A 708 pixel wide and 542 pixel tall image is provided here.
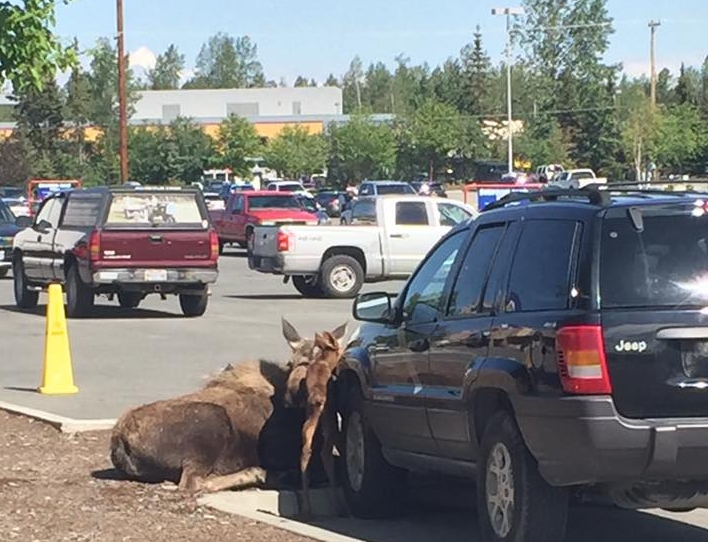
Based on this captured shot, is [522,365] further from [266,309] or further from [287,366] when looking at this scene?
[266,309]

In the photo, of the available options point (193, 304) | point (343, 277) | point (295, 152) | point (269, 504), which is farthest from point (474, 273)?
point (295, 152)

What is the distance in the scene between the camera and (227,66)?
7175 inches

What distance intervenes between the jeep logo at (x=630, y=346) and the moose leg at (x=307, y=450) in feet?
9.63

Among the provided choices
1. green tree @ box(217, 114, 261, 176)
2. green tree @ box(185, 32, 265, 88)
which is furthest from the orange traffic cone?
green tree @ box(185, 32, 265, 88)

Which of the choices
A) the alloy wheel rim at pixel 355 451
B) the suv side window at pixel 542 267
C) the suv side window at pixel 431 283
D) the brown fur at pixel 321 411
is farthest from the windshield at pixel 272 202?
the suv side window at pixel 542 267

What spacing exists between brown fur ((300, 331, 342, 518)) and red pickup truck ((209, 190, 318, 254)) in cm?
2961

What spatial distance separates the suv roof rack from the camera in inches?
280

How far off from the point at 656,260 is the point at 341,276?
1987 cm

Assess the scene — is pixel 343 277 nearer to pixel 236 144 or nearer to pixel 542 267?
pixel 542 267

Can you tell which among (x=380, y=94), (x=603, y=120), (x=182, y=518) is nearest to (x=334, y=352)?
(x=182, y=518)

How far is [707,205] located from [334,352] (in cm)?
304

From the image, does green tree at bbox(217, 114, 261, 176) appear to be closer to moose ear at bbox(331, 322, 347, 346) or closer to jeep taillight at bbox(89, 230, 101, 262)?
jeep taillight at bbox(89, 230, 101, 262)

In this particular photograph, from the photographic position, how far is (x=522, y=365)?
6.94 meters

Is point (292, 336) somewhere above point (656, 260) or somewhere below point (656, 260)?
below
